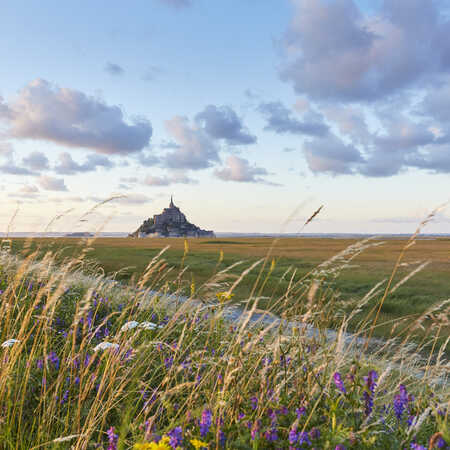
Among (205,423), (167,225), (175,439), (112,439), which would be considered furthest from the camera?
(167,225)

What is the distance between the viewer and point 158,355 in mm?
4945

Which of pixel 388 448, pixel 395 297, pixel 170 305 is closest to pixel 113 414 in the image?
pixel 388 448

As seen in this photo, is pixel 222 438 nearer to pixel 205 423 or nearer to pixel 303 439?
pixel 205 423

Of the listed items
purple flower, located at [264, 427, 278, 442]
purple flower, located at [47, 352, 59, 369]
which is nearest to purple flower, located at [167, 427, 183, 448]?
purple flower, located at [264, 427, 278, 442]

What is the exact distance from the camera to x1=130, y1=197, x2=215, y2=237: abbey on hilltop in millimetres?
166000

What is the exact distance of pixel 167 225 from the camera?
6614 inches

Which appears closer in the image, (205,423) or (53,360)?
(205,423)

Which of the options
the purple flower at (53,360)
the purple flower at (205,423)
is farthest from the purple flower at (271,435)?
the purple flower at (53,360)

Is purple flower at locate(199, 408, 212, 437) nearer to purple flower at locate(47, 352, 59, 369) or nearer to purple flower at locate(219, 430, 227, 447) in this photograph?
purple flower at locate(219, 430, 227, 447)

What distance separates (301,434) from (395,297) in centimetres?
1124

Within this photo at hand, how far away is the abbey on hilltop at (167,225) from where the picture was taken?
545ft

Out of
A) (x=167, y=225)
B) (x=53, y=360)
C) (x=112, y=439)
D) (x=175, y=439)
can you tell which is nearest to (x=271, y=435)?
(x=175, y=439)

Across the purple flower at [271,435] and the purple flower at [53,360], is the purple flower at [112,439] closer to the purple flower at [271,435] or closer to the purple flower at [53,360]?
the purple flower at [271,435]

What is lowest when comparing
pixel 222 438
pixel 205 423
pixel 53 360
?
pixel 53 360
